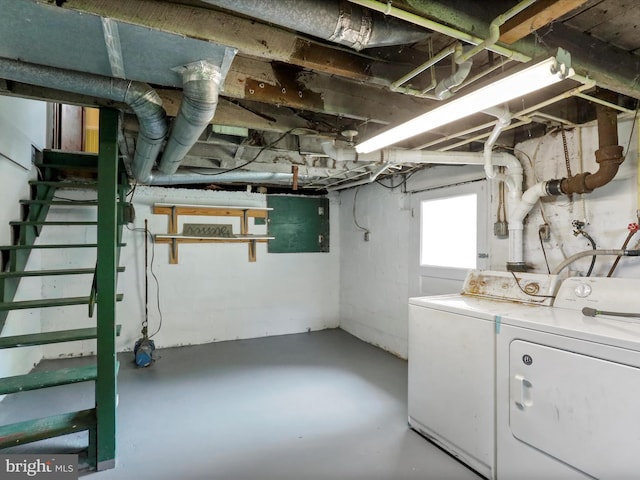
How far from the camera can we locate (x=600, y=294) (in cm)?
192

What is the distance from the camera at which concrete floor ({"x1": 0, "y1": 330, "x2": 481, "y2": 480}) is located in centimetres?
203

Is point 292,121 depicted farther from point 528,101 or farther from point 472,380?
point 472,380

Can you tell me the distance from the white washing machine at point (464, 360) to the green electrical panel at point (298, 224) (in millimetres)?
2743

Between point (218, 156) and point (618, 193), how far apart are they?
2.95m

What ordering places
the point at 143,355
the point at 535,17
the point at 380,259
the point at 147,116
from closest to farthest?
1. the point at 535,17
2. the point at 147,116
3. the point at 143,355
4. the point at 380,259

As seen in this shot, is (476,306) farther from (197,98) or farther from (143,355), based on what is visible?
(143,355)

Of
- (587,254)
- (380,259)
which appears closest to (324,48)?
(587,254)

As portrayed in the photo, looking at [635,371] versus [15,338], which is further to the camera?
[15,338]

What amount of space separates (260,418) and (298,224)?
2.95 m

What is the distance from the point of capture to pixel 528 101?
206 cm

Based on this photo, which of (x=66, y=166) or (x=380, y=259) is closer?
(x=66, y=166)

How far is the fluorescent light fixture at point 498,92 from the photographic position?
1.23 meters

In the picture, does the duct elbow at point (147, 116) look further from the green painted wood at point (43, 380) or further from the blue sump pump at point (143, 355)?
the blue sump pump at point (143, 355)

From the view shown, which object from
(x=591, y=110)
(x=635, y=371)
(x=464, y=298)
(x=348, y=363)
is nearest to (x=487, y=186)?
(x=591, y=110)
